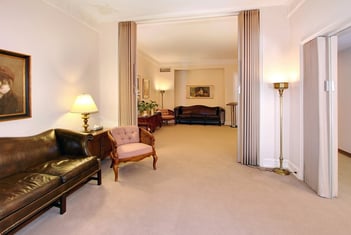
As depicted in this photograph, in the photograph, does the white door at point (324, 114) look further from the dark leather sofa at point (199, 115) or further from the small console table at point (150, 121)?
the dark leather sofa at point (199, 115)

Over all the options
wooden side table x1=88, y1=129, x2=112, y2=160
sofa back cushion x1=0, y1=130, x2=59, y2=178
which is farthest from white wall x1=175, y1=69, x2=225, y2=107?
sofa back cushion x1=0, y1=130, x2=59, y2=178

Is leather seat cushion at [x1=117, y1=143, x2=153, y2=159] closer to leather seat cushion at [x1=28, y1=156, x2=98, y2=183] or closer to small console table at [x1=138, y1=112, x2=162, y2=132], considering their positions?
leather seat cushion at [x1=28, y1=156, x2=98, y2=183]

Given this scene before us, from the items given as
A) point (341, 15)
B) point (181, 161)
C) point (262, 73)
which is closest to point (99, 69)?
point (181, 161)

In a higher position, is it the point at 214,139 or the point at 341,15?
the point at 341,15

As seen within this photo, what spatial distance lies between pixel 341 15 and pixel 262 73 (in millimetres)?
1626

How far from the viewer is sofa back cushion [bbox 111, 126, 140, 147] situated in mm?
3840

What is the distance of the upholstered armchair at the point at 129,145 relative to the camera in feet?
11.2

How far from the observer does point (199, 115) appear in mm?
9758

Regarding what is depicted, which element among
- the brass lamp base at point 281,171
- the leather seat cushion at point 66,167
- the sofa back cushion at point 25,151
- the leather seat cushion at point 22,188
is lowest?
the brass lamp base at point 281,171

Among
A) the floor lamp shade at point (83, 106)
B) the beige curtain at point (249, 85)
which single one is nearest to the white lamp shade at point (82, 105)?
the floor lamp shade at point (83, 106)

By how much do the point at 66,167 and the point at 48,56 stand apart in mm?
1874

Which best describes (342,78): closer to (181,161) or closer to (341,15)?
(341,15)

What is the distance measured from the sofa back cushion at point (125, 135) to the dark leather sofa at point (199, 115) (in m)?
5.93

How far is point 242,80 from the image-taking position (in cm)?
402
